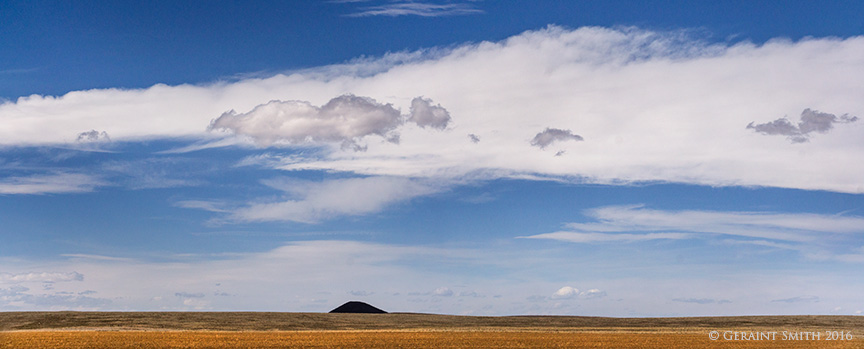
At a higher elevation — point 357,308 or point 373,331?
point 357,308

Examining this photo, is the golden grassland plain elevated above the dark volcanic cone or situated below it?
below

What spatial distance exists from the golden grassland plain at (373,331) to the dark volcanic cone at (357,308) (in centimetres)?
2887

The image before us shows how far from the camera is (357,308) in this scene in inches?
6230

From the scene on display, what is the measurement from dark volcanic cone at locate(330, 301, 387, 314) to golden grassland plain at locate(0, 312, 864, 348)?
28.9m

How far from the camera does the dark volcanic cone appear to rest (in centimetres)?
15700

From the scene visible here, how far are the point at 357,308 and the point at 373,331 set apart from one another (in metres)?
69.9

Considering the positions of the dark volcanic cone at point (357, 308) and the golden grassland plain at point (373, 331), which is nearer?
the golden grassland plain at point (373, 331)

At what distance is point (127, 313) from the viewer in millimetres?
115812

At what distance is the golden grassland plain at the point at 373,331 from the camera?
203 feet

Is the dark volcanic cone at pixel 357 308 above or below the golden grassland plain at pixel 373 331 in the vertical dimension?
above

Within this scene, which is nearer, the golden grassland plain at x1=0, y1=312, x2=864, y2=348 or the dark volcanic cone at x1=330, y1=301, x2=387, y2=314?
the golden grassland plain at x1=0, y1=312, x2=864, y2=348

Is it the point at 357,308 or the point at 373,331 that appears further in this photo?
the point at 357,308

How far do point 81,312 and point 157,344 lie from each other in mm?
64194

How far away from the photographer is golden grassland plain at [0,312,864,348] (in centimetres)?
6202
